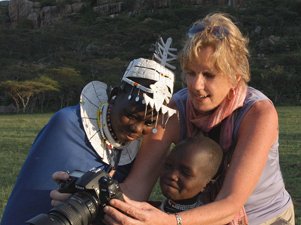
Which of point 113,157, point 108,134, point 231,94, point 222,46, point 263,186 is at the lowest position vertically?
point 263,186

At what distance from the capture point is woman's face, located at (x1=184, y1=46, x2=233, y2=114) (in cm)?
251

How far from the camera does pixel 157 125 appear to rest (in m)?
2.64

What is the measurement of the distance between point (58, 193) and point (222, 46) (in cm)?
93

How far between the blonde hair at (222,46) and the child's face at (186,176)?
39 centimetres

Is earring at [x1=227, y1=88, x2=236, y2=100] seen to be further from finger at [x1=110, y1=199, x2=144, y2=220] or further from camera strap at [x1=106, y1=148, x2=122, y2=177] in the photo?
finger at [x1=110, y1=199, x2=144, y2=220]

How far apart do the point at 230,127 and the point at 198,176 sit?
0.26 metres

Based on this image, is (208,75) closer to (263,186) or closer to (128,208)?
(263,186)

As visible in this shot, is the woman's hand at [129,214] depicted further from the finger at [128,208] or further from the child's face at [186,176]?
the child's face at [186,176]

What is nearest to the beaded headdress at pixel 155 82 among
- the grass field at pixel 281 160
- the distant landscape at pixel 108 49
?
the grass field at pixel 281 160

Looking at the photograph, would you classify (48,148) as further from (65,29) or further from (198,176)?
(65,29)

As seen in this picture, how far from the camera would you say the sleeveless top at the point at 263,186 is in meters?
2.58

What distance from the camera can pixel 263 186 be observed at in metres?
2.66

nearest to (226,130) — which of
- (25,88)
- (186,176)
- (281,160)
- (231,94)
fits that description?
(231,94)

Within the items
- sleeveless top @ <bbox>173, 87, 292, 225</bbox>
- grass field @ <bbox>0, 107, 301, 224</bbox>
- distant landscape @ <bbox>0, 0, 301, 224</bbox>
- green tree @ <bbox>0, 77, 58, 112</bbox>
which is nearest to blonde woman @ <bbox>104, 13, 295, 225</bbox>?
sleeveless top @ <bbox>173, 87, 292, 225</bbox>
